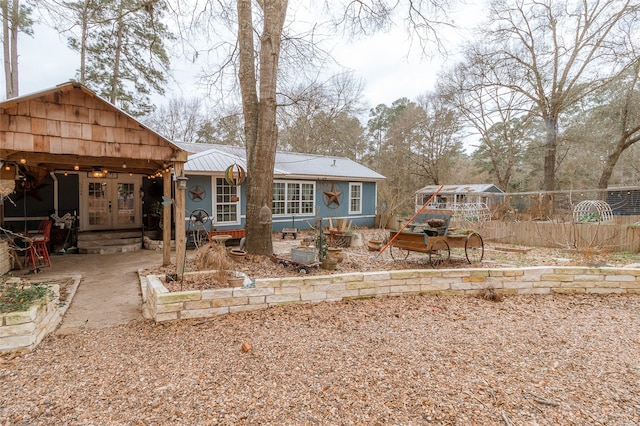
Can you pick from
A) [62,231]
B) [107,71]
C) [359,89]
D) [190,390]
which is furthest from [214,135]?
[190,390]

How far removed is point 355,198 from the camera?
14.0 meters

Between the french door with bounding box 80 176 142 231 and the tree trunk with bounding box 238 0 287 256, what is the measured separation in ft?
20.2

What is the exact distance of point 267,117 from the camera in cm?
625

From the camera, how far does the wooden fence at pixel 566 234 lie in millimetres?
8273

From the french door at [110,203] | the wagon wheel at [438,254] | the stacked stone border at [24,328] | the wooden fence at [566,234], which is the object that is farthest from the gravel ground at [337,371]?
the french door at [110,203]

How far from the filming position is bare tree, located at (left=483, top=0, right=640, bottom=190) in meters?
12.6

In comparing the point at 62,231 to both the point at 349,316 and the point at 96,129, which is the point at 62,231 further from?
the point at 349,316

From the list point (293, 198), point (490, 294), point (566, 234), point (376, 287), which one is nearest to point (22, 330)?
point (376, 287)

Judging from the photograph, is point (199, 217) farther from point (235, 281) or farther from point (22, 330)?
point (22, 330)

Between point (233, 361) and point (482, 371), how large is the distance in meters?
2.17

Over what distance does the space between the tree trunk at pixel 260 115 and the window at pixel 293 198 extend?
5.44 metres

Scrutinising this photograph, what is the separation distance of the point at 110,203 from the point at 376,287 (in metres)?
9.28

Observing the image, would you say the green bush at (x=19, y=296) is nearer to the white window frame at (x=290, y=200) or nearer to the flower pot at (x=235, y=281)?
the flower pot at (x=235, y=281)

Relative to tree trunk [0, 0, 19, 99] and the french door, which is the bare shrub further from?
tree trunk [0, 0, 19, 99]
